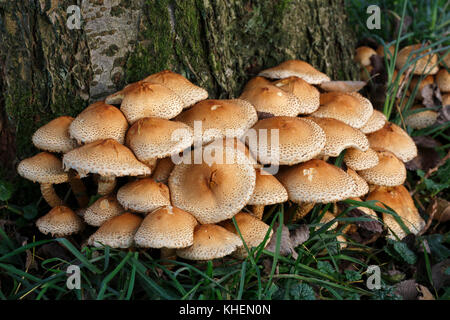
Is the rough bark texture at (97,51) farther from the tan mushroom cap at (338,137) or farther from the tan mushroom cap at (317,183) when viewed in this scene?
the tan mushroom cap at (317,183)

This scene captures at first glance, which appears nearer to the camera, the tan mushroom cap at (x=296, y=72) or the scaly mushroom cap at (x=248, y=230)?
the scaly mushroom cap at (x=248, y=230)

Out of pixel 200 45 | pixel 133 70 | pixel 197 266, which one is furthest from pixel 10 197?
pixel 200 45

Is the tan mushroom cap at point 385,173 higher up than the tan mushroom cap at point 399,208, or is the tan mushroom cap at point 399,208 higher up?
the tan mushroom cap at point 385,173

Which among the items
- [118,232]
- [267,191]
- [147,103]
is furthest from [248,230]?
[147,103]

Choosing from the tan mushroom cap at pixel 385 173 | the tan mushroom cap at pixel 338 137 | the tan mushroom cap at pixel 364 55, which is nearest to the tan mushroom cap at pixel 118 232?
the tan mushroom cap at pixel 338 137

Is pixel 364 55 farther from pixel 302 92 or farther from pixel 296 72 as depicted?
pixel 302 92

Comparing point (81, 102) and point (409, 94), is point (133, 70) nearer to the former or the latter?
point (81, 102)
